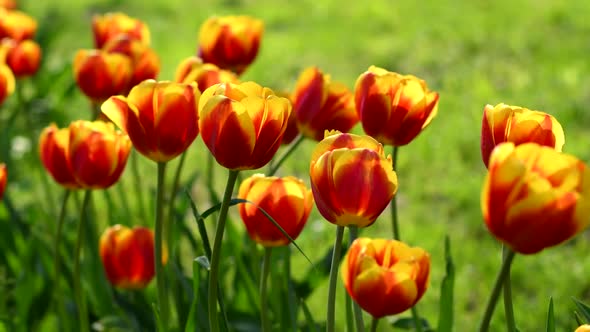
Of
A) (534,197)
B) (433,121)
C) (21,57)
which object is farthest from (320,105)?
(433,121)

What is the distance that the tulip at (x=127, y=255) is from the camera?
1.94 m

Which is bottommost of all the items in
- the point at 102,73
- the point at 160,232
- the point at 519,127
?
the point at 160,232

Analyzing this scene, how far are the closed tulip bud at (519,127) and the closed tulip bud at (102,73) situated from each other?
110 cm

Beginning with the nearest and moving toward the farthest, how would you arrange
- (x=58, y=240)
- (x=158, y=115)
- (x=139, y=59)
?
1. (x=158, y=115)
2. (x=58, y=240)
3. (x=139, y=59)

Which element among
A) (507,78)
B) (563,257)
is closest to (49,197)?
(563,257)

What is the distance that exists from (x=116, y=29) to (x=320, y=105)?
3.12 ft

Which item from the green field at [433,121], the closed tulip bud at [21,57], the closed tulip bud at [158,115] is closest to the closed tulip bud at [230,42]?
the green field at [433,121]

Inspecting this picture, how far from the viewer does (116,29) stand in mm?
2643

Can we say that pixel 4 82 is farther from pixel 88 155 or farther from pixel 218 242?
pixel 218 242

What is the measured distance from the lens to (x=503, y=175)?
3.27 feet

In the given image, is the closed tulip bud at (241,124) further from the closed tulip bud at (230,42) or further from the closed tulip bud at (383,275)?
the closed tulip bud at (230,42)

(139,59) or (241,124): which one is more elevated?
(241,124)

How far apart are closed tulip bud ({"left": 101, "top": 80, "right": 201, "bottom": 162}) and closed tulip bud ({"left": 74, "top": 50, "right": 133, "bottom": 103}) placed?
75cm

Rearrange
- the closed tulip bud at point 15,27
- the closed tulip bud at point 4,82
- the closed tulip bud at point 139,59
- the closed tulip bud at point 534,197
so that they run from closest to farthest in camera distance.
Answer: the closed tulip bud at point 534,197
the closed tulip bud at point 4,82
the closed tulip bud at point 139,59
the closed tulip bud at point 15,27
